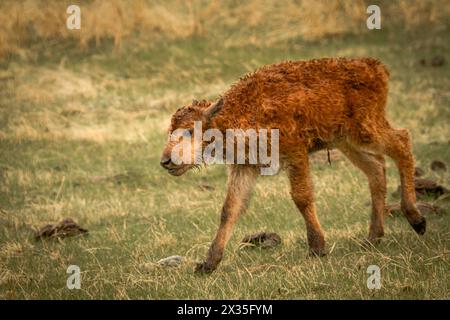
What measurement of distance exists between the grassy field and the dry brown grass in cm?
41

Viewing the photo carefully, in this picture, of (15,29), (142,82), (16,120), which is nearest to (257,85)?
(16,120)

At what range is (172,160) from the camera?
25.4 feet

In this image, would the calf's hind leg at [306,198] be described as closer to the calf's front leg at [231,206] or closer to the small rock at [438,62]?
the calf's front leg at [231,206]

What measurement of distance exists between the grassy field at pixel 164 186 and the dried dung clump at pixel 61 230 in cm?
17

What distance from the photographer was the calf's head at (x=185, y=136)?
7.76 meters

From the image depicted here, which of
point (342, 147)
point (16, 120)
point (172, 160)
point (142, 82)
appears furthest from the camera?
→ point (142, 82)

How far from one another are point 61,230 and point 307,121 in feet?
11.9

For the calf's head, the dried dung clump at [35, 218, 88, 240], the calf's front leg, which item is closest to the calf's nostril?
the calf's head


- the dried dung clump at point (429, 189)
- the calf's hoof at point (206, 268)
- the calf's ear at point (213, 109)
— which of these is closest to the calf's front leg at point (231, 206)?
the calf's hoof at point (206, 268)

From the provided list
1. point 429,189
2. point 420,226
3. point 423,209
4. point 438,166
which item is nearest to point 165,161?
point 420,226

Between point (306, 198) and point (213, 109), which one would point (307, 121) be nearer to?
point (306, 198)

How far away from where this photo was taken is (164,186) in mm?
12859

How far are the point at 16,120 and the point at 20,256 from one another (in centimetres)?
787

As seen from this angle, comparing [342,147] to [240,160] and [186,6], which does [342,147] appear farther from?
[186,6]
